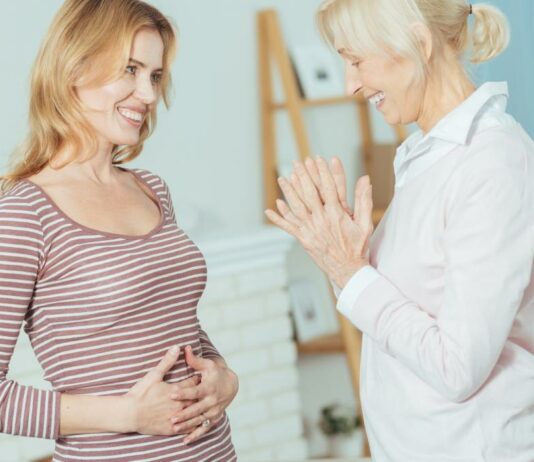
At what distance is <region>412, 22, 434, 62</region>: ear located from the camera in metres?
1.62

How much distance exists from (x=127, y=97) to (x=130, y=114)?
3cm

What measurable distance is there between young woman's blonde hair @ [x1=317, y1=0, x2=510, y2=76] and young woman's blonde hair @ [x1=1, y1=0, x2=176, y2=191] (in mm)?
386

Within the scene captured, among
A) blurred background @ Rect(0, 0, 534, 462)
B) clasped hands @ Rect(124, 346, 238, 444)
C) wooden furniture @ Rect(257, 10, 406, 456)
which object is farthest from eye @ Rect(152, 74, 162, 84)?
wooden furniture @ Rect(257, 10, 406, 456)

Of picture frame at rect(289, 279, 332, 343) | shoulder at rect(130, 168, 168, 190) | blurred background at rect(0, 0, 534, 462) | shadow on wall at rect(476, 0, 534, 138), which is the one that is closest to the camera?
shoulder at rect(130, 168, 168, 190)

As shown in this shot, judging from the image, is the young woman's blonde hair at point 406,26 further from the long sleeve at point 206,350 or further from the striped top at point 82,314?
the long sleeve at point 206,350

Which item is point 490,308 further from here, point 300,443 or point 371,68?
point 300,443

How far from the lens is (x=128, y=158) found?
7.04ft

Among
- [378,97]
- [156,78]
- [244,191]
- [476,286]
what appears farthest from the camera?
[244,191]

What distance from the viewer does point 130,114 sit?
1.90 metres

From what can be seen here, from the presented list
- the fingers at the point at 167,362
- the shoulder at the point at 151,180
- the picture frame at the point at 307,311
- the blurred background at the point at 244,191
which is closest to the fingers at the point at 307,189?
the fingers at the point at 167,362

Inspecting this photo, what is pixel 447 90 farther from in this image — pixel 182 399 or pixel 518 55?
pixel 518 55

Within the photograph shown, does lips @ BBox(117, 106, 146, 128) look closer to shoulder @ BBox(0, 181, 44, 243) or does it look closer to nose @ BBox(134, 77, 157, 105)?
nose @ BBox(134, 77, 157, 105)

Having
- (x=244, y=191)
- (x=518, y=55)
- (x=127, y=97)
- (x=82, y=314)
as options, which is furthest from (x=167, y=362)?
(x=244, y=191)

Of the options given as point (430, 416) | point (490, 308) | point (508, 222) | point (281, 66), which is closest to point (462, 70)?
point (508, 222)
